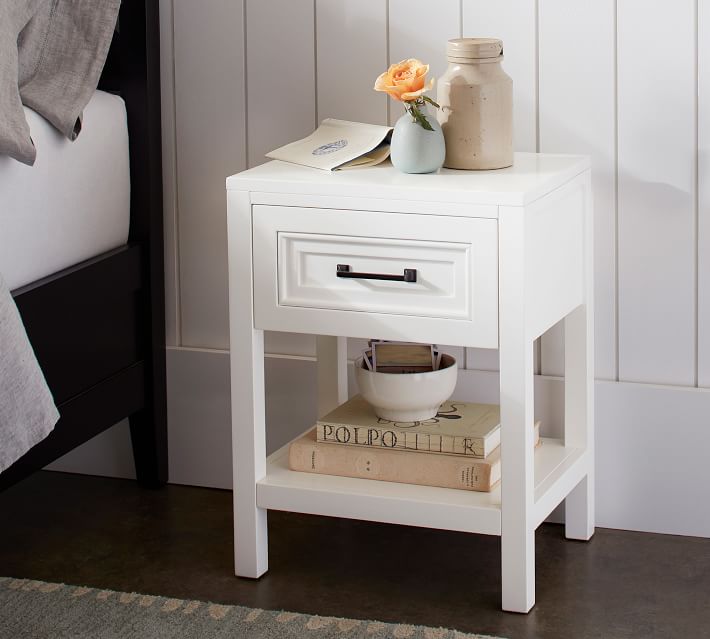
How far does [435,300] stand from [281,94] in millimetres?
535

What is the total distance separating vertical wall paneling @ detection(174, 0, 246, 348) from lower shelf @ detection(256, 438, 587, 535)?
386mm

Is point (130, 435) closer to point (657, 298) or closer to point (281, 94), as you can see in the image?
point (281, 94)

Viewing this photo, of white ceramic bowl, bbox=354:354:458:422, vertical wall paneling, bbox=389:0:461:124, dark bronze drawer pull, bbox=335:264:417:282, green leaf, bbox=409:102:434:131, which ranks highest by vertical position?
vertical wall paneling, bbox=389:0:461:124

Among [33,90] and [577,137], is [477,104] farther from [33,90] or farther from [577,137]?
[33,90]

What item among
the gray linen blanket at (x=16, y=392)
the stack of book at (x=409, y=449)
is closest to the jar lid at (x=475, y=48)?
the stack of book at (x=409, y=449)

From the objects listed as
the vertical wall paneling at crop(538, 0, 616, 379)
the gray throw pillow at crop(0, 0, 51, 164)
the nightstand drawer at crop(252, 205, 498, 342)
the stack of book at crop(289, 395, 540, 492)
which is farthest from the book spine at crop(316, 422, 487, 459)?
the gray throw pillow at crop(0, 0, 51, 164)

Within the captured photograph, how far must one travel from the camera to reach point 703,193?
5.48 feet

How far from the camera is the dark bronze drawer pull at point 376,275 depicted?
4.80 ft

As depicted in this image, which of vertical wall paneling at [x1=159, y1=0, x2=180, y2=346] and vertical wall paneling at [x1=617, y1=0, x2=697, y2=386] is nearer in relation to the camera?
vertical wall paneling at [x1=617, y1=0, x2=697, y2=386]

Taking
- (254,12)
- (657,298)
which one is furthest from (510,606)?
(254,12)

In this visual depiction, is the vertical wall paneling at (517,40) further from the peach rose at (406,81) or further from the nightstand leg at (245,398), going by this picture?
the nightstand leg at (245,398)

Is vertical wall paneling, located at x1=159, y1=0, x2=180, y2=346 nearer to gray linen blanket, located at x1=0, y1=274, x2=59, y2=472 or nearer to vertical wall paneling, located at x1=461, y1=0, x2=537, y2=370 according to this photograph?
vertical wall paneling, located at x1=461, y1=0, x2=537, y2=370

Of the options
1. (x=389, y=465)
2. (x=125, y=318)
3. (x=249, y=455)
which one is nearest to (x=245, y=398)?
(x=249, y=455)

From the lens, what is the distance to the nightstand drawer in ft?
4.72
